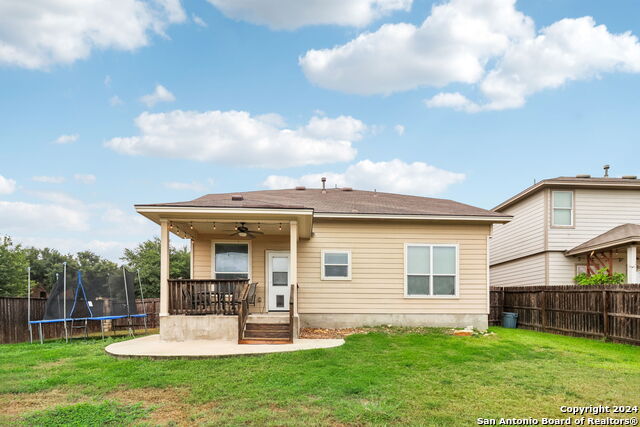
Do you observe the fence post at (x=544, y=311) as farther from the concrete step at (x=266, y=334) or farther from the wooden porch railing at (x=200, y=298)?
the wooden porch railing at (x=200, y=298)

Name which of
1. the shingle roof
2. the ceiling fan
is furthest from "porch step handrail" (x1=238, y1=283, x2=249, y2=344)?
the shingle roof

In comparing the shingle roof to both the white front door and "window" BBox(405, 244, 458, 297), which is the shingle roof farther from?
the white front door

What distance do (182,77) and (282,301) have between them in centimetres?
921

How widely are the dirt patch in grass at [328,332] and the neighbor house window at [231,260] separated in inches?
91.6

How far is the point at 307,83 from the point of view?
1930 cm

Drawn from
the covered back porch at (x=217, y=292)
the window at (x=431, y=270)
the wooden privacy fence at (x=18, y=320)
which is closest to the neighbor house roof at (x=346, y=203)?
the covered back porch at (x=217, y=292)

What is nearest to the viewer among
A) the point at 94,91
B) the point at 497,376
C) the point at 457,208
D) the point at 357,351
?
the point at 497,376

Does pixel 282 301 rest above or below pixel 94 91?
below

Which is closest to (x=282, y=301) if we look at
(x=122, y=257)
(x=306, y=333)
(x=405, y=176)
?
(x=306, y=333)

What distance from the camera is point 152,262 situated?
3553 centimetres

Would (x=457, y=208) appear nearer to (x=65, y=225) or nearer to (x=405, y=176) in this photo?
(x=405, y=176)

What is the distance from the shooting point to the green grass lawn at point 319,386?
5.05m

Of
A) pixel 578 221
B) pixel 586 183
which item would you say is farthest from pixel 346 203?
pixel 586 183

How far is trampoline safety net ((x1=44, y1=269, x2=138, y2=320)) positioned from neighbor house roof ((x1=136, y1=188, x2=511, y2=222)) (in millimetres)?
3529
